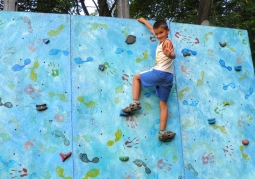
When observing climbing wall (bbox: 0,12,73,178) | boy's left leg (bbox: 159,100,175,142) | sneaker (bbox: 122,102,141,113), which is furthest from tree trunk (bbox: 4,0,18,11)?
boy's left leg (bbox: 159,100,175,142)

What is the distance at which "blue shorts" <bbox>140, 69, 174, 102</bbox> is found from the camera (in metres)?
4.27

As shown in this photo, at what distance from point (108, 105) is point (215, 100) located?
4.50 ft

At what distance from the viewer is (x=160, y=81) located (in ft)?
14.1

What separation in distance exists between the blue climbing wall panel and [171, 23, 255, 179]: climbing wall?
0.01m

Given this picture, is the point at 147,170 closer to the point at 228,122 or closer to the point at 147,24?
the point at 228,122

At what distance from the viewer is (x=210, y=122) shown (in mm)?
4586

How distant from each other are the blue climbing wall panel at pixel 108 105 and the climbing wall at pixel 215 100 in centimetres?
1

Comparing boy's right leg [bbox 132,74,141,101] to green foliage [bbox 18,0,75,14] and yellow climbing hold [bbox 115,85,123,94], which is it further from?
green foliage [bbox 18,0,75,14]

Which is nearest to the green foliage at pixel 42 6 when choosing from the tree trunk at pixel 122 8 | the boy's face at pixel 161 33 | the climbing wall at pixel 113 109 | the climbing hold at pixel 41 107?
the tree trunk at pixel 122 8

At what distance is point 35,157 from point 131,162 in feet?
3.32

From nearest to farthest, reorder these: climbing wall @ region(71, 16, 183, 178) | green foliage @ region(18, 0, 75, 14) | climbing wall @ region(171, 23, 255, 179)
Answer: climbing wall @ region(71, 16, 183, 178) < climbing wall @ region(171, 23, 255, 179) < green foliage @ region(18, 0, 75, 14)

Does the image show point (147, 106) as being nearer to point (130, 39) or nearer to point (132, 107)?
point (132, 107)

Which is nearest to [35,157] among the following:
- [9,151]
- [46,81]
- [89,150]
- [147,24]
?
[9,151]

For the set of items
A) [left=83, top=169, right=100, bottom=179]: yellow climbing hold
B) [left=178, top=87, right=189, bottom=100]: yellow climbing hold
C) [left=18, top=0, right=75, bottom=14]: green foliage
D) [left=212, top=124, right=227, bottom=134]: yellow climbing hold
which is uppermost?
[left=18, top=0, right=75, bottom=14]: green foliage
